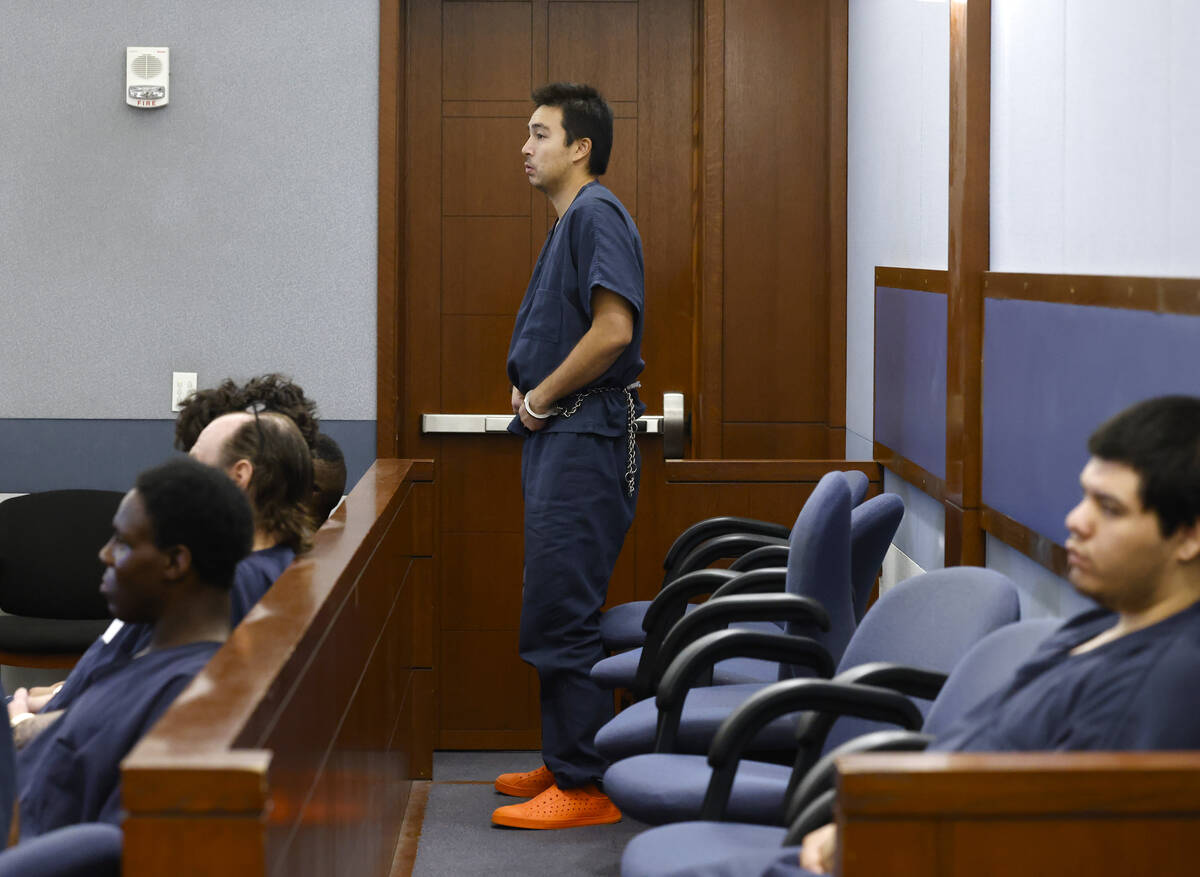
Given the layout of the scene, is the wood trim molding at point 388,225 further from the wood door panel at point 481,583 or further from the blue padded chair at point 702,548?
the blue padded chair at point 702,548

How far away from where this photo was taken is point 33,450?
4.75m

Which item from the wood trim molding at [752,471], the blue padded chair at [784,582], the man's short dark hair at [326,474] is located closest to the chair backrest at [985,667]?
the blue padded chair at [784,582]

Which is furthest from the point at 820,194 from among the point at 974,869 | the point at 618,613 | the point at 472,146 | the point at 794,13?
the point at 974,869

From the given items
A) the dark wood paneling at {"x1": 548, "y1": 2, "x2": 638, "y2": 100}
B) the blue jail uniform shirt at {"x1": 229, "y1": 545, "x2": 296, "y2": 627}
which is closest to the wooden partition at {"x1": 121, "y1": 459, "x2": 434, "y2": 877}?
the blue jail uniform shirt at {"x1": 229, "y1": 545, "x2": 296, "y2": 627}

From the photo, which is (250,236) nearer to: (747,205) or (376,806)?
(747,205)

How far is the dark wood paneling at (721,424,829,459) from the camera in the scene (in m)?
4.91

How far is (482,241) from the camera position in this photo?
4883 millimetres

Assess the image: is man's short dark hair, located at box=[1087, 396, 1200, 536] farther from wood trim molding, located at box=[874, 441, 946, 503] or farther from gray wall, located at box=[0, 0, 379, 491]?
gray wall, located at box=[0, 0, 379, 491]

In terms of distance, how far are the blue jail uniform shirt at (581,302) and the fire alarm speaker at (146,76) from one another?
1.65m

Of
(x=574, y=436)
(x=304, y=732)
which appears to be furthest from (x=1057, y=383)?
(x=304, y=732)

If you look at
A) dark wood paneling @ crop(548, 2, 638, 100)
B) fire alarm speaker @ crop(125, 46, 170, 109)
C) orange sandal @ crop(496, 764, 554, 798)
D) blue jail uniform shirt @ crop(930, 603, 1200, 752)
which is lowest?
orange sandal @ crop(496, 764, 554, 798)

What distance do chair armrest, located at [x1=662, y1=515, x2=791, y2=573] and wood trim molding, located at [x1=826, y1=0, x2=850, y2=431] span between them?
1044 mm

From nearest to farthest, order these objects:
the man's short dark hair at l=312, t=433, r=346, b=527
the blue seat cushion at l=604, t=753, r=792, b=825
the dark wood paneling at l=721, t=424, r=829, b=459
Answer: the blue seat cushion at l=604, t=753, r=792, b=825
the man's short dark hair at l=312, t=433, r=346, b=527
the dark wood paneling at l=721, t=424, r=829, b=459

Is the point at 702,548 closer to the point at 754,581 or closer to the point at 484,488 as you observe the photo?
the point at 754,581
